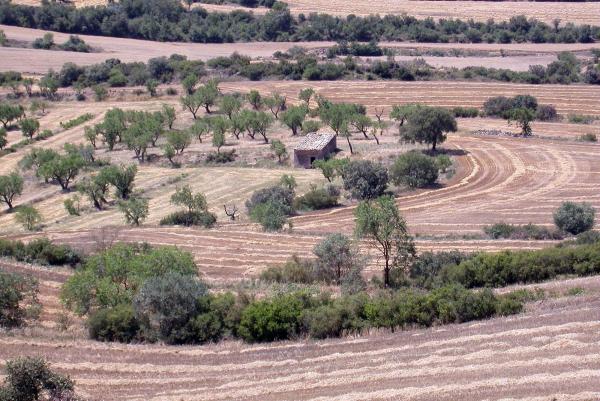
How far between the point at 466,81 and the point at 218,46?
46.4m

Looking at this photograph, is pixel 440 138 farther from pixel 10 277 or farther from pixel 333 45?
pixel 333 45

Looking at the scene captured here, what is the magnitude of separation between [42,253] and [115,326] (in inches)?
548

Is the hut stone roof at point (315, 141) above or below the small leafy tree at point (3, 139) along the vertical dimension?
above

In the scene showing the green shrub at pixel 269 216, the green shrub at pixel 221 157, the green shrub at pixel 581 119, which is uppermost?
the green shrub at pixel 269 216

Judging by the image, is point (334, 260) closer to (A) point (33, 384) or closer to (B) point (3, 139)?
(A) point (33, 384)

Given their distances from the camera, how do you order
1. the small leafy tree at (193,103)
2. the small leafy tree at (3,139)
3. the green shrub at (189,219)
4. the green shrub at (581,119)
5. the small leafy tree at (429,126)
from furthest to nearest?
the small leafy tree at (193,103), the green shrub at (581,119), the small leafy tree at (3,139), the small leafy tree at (429,126), the green shrub at (189,219)

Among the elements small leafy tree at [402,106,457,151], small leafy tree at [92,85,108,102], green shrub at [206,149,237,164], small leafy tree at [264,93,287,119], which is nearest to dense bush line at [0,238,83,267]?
green shrub at [206,149,237,164]

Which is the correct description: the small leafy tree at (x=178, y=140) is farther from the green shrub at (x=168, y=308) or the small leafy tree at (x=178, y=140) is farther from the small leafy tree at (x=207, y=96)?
the green shrub at (x=168, y=308)

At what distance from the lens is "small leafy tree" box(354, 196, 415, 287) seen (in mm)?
36625

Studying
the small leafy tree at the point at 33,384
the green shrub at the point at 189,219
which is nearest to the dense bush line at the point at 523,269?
the small leafy tree at the point at 33,384

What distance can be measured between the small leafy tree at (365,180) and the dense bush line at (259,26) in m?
80.7

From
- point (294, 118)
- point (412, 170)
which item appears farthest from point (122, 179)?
point (294, 118)

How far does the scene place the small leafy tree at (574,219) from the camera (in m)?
47.7

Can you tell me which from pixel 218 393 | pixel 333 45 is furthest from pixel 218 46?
pixel 218 393
